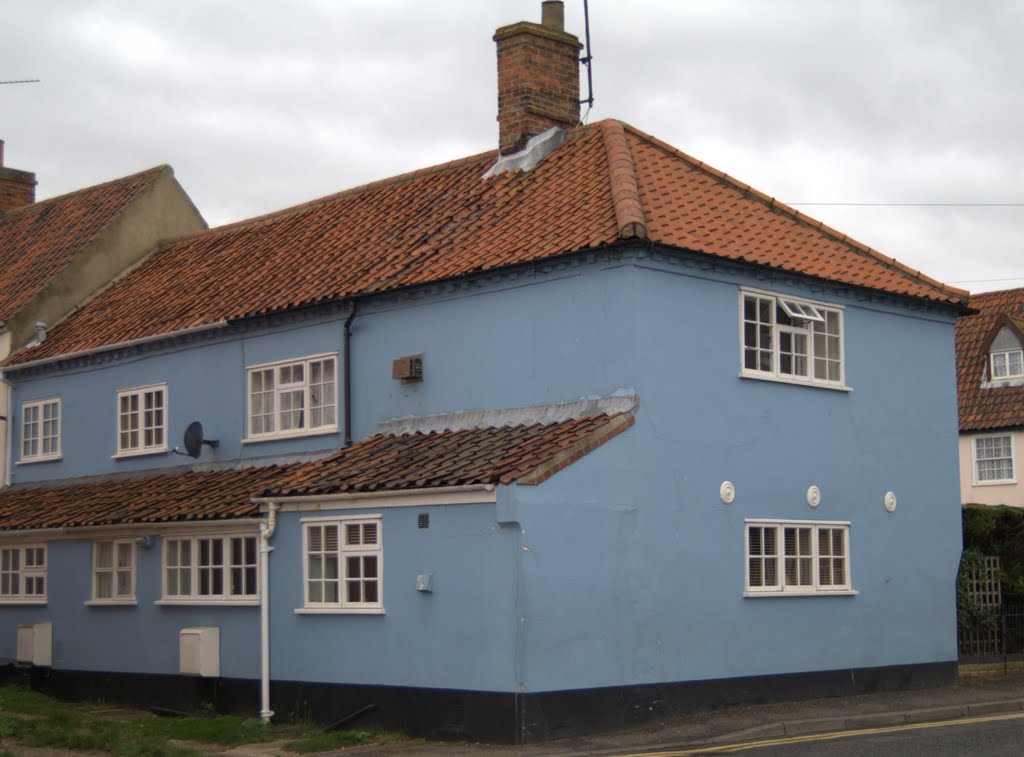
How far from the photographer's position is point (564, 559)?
16922mm

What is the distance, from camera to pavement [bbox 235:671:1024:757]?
52.9ft

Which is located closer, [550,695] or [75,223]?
[550,695]

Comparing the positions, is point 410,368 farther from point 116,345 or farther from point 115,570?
point 116,345

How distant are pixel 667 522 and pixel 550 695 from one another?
112 inches

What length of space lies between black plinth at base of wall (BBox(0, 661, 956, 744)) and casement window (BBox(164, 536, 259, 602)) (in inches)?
48.2

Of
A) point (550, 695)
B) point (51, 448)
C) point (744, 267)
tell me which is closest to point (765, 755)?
point (550, 695)

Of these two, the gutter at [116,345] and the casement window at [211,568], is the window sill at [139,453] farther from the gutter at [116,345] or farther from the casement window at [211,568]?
the casement window at [211,568]

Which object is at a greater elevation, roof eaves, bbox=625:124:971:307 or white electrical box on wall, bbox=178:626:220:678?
roof eaves, bbox=625:124:971:307

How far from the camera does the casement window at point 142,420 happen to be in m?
25.2

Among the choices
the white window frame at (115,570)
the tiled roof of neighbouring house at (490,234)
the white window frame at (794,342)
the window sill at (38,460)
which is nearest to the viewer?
the tiled roof of neighbouring house at (490,234)

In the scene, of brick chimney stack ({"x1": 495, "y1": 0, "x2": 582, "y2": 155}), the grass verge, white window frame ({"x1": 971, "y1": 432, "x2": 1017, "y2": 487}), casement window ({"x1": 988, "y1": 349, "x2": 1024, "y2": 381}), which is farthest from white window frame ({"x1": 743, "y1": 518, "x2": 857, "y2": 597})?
casement window ({"x1": 988, "y1": 349, "x2": 1024, "y2": 381})

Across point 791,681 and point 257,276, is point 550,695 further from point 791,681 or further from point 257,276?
point 257,276

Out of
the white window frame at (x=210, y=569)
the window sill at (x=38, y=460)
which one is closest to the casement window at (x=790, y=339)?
the white window frame at (x=210, y=569)

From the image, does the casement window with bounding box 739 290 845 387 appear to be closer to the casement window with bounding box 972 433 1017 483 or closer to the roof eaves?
the roof eaves
